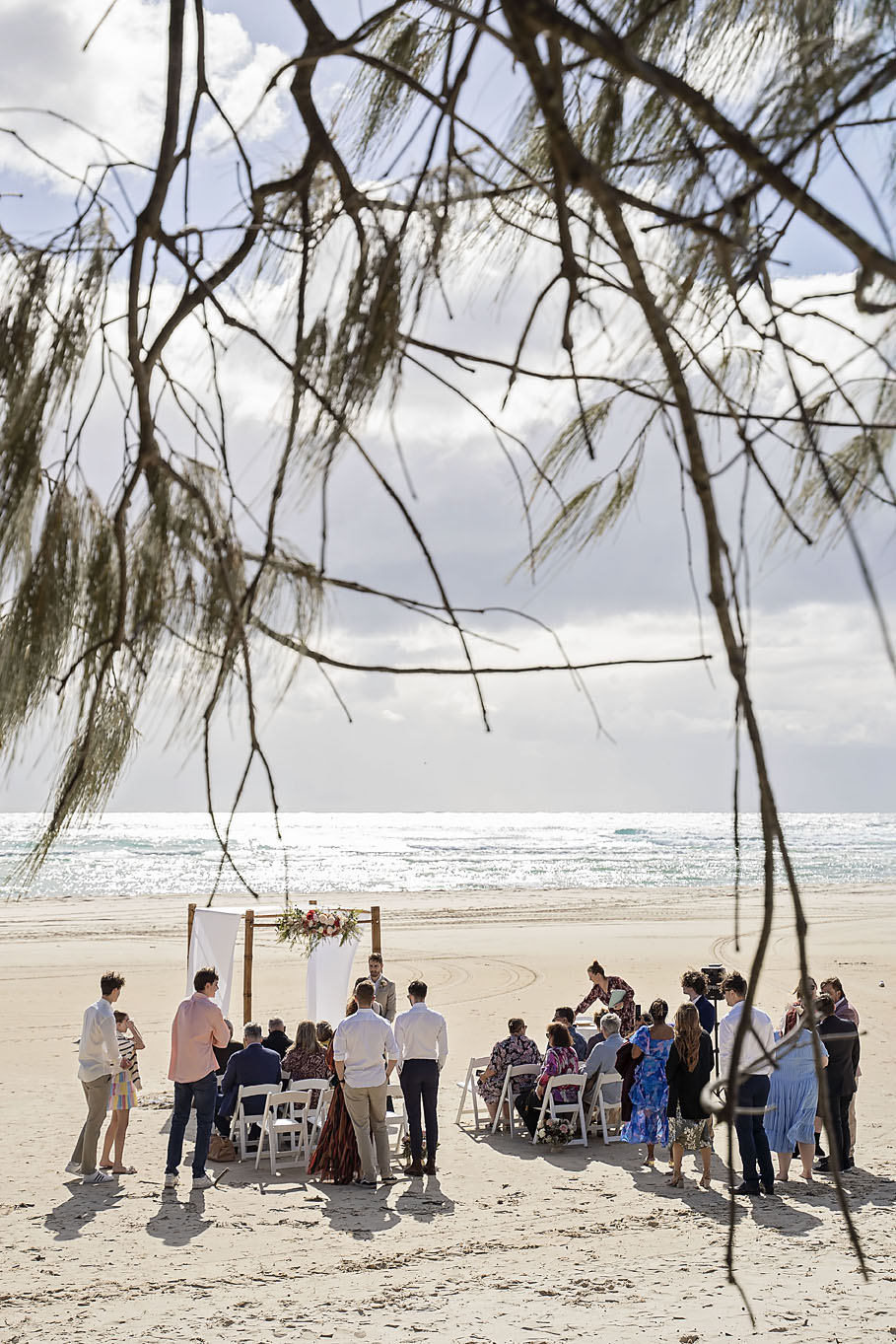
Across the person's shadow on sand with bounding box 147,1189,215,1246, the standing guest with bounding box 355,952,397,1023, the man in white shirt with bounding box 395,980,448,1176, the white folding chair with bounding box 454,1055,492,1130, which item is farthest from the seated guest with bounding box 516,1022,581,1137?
the person's shadow on sand with bounding box 147,1189,215,1246

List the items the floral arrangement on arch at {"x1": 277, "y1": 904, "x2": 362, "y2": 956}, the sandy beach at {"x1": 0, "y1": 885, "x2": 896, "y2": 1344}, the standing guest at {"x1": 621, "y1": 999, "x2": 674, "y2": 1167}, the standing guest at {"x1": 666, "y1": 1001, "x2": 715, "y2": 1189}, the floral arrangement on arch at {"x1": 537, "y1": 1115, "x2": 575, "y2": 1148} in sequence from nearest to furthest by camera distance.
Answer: the sandy beach at {"x1": 0, "y1": 885, "x2": 896, "y2": 1344} → the standing guest at {"x1": 666, "y1": 1001, "x2": 715, "y2": 1189} → the standing guest at {"x1": 621, "y1": 999, "x2": 674, "y2": 1167} → the floral arrangement on arch at {"x1": 537, "y1": 1115, "x2": 575, "y2": 1148} → the floral arrangement on arch at {"x1": 277, "y1": 904, "x2": 362, "y2": 956}

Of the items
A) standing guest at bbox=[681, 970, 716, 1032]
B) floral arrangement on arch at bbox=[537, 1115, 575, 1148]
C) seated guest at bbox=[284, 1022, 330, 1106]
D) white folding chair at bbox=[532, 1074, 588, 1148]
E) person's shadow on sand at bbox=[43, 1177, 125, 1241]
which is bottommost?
person's shadow on sand at bbox=[43, 1177, 125, 1241]

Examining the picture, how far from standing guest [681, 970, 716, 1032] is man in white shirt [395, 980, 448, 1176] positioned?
169 centimetres

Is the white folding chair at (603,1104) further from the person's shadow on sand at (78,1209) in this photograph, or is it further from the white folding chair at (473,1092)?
the person's shadow on sand at (78,1209)

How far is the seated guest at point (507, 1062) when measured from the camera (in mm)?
9242

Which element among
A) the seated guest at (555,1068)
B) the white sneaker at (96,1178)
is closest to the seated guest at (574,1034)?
the seated guest at (555,1068)

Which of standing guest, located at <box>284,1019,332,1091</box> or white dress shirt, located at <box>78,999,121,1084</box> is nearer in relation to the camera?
white dress shirt, located at <box>78,999,121,1084</box>

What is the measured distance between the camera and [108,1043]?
304 inches

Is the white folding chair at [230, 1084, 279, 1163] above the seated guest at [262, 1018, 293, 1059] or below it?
below

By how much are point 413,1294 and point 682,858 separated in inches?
2162

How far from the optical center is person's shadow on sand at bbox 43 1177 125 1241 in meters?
6.70

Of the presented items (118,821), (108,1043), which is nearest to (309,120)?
(108,1043)

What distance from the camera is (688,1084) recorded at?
24.6ft

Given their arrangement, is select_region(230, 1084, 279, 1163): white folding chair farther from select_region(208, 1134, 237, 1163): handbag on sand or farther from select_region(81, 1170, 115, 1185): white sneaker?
select_region(81, 1170, 115, 1185): white sneaker
